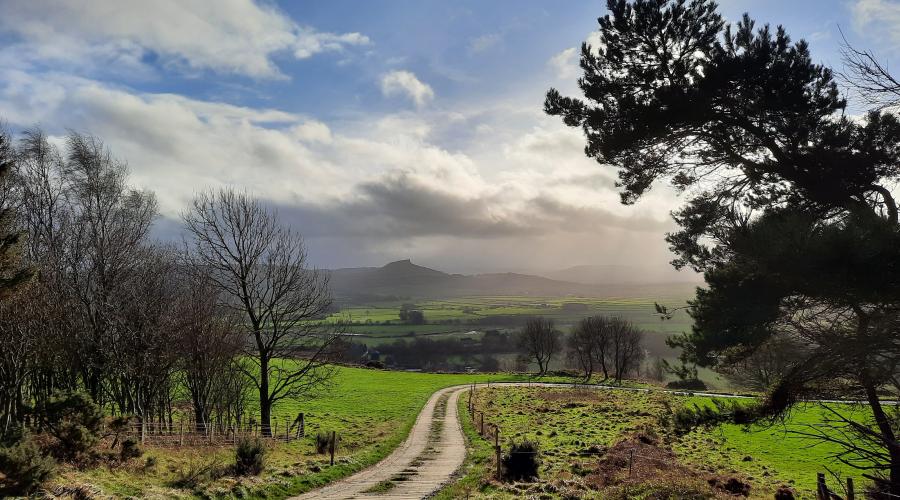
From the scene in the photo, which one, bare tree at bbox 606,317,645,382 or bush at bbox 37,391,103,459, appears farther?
bare tree at bbox 606,317,645,382

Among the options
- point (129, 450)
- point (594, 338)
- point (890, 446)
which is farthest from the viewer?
point (594, 338)

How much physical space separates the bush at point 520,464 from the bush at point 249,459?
856 centimetres

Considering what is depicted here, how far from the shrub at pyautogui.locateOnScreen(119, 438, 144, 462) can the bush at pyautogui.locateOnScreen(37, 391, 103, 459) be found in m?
1.00

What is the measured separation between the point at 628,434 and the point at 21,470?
94.9 feet

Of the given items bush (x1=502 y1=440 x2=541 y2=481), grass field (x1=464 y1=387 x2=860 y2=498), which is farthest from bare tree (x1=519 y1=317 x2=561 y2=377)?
bush (x1=502 y1=440 x2=541 y2=481)

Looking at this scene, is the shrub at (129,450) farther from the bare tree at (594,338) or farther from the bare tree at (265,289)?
the bare tree at (594,338)

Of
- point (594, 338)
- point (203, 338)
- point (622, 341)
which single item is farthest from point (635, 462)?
point (622, 341)

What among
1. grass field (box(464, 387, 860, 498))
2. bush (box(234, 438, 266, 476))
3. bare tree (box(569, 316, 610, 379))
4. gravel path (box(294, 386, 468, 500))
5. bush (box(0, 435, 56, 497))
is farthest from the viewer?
bare tree (box(569, 316, 610, 379))

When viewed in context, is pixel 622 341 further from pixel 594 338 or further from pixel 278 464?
pixel 278 464

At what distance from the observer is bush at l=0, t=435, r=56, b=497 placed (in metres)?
10.5

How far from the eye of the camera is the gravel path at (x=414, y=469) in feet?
50.9

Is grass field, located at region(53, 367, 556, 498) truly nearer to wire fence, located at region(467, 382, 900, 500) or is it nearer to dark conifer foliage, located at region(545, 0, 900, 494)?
wire fence, located at region(467, 382, 900, 500)

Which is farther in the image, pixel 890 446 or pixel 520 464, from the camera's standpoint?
pixel 520 464

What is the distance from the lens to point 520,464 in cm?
1736
